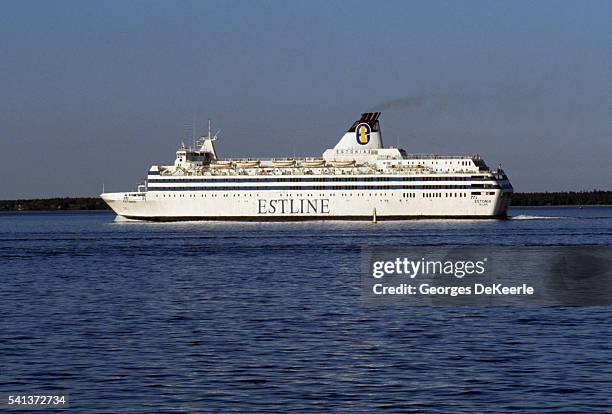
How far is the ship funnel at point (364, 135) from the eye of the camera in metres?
129

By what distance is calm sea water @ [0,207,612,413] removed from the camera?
18.9m

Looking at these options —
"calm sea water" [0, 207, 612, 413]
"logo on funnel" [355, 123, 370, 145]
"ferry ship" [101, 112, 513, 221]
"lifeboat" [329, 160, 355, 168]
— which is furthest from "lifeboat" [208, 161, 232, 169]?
"calm sea water" [0, 207, 612, 413]

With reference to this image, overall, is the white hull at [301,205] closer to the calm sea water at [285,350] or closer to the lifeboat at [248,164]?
the lifeboat at [248,164]

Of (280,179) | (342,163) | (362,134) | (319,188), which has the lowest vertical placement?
(319,188)

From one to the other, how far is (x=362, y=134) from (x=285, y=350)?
107125mm

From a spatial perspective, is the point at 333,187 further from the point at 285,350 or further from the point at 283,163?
the point at 285,350

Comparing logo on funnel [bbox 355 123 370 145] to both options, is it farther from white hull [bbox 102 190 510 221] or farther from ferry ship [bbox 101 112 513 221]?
white hull [bbox 102 190 510 221]

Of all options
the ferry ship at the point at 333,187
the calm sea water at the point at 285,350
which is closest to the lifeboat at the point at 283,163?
the ferry ship at the point at 333,187

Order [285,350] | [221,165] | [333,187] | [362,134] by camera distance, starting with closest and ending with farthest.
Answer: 1. [285,350]
2. [333,187]
3. [221,165]
4. [362,134]

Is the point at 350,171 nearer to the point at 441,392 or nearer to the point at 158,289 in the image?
the point at 158,289

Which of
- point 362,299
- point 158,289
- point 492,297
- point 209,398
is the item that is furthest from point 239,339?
point 158,289

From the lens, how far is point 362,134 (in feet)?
427

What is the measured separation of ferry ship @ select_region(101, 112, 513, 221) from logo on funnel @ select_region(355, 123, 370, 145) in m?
0.12

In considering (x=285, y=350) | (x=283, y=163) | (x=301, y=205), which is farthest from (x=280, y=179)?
(x=285, y=350)
